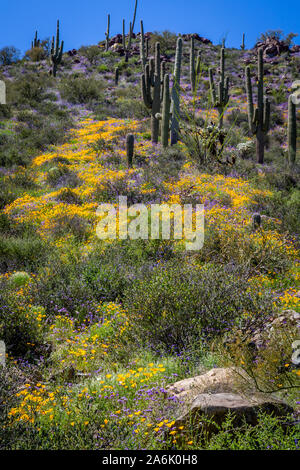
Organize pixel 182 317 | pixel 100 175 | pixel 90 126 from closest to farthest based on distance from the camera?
1. pixel 182 317
2. pixel 100 175
3. pixel 90 126

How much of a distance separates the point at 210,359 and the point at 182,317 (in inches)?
31.1

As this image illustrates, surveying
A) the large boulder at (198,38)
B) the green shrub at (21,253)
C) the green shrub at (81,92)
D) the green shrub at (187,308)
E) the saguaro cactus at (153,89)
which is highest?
the large boulder at (198,38)

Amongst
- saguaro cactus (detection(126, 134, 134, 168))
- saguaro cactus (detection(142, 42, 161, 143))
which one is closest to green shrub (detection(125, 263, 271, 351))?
saguaro cactus (detection(126, 134, 134, 168))

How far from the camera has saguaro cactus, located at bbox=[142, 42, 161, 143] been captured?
53.7 feet

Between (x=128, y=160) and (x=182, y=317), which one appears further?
(x=128, y=160)

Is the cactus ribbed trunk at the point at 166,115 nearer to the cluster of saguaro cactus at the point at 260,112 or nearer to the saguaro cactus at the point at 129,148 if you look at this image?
the saguaro cactus at the point at 129,148

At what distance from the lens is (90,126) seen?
67.7 feet

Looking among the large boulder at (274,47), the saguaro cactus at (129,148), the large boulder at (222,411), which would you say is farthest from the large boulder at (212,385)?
the large boulder at (274,47)

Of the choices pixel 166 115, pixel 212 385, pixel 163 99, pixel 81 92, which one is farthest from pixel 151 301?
pixel 81 92

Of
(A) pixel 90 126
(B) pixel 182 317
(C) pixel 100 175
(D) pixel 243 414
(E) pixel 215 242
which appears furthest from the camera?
(A) pixel 90 126

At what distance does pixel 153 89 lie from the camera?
1694 centimetres

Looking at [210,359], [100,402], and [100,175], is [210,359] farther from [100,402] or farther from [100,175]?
[100,175]

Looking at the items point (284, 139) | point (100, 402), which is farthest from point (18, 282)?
point (284, 139)

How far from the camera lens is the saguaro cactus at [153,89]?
16.4 metres
